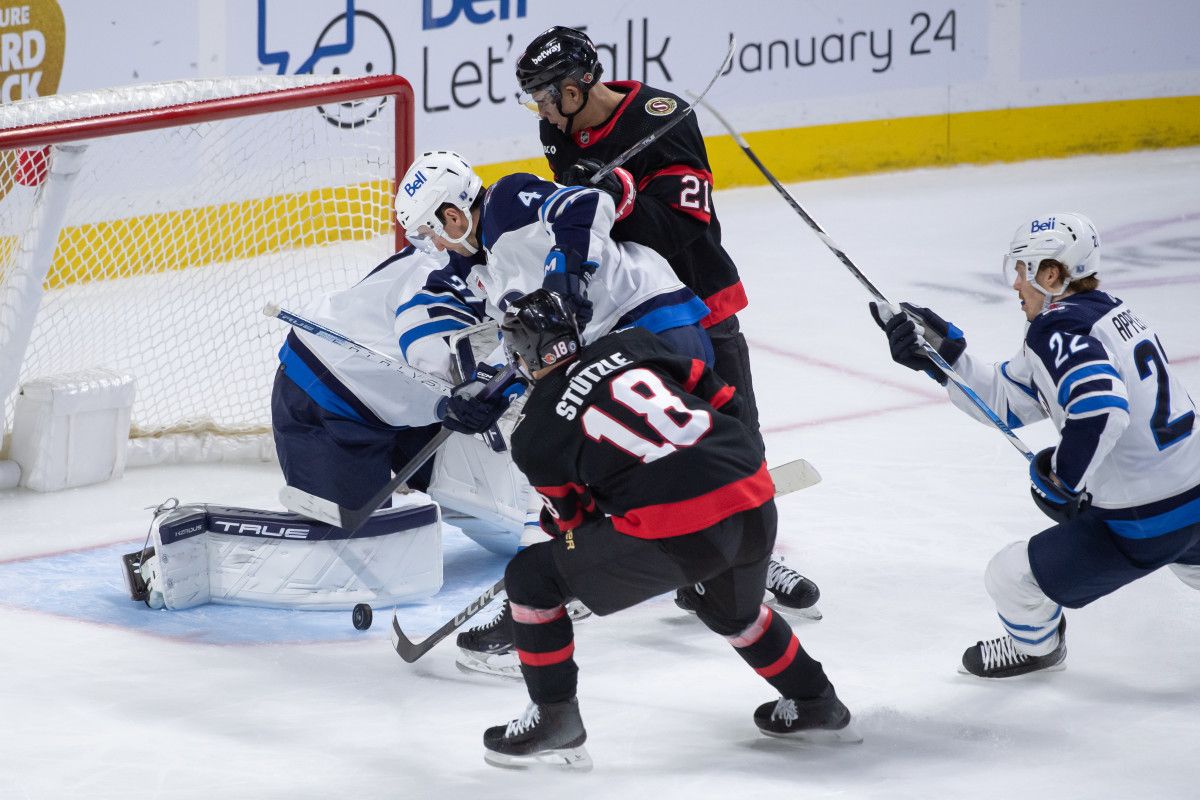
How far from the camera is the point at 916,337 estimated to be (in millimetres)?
2896

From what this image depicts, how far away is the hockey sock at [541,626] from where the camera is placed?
2.51m

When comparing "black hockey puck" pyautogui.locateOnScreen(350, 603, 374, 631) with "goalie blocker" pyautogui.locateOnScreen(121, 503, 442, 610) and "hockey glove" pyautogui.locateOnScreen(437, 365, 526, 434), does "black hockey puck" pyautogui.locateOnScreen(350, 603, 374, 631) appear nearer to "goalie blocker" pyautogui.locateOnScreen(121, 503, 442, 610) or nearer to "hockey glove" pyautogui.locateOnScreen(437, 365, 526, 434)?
"goalie blocker" pyautogui.locateOnScreen(121, 503, 442, 610)

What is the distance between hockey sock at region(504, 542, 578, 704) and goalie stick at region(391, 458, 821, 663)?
269 millimetres

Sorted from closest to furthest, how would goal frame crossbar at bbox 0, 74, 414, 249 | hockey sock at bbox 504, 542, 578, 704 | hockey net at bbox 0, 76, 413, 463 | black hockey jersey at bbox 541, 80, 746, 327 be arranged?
hockey sock at bbox 504, 542, 578, 704 → black hockey jersey at bbox 541, 80, 746, 327 → goal frame crossbar at bbox 0, 74, 414, 249 → hockey net at bbox 0, 76, 413, 463

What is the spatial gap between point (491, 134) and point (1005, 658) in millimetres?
4342

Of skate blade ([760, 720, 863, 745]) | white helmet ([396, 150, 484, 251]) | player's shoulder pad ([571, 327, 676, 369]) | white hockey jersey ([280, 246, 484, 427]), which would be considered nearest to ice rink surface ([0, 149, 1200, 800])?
skate blade ([760, 720, 863, 745])

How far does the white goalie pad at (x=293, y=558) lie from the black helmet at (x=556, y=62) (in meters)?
0.90

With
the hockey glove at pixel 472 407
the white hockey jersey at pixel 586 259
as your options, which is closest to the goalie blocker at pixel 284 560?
the hockey glove at pixel 472 407

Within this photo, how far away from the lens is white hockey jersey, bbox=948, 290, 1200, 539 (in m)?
2.64

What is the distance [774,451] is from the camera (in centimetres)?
445

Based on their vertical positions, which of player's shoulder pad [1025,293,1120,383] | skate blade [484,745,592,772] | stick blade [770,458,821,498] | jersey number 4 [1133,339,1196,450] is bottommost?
skate blade [484,745,592,772]

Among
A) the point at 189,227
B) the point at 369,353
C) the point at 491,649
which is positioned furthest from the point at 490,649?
the point at 189,227

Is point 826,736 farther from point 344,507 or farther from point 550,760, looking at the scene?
point 344,507

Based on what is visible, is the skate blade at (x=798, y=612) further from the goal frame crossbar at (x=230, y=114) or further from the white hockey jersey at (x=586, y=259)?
the goal frame crossbar at (x=230, y=114)
